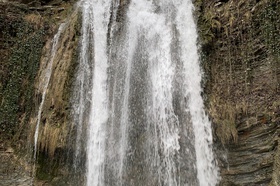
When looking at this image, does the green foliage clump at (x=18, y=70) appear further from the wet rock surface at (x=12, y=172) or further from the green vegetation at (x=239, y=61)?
the green vegetation at (x=239, y=61)

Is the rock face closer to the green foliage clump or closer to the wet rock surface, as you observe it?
the wet rock surface

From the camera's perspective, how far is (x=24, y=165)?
866cm

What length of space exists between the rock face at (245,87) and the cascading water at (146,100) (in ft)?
1.26

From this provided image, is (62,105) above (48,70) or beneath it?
beneath

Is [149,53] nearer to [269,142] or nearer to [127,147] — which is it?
[127,147]

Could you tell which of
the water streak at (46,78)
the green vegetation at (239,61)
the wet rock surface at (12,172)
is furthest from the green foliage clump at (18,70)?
the green vegetation at (239,61)

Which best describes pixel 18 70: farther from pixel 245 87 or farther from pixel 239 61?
pixel 245 87

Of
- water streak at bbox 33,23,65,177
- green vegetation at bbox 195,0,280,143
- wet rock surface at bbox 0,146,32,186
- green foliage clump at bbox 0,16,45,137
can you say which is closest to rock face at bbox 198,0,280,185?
green vegetation at bbox 195,0,280,143

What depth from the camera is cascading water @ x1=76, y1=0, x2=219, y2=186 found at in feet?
24.3

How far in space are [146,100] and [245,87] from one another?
2.41 m

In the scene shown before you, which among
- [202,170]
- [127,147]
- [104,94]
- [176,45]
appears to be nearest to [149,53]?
[176,45]

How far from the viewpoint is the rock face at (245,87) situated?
21.6 ft

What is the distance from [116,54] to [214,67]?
2792 mm

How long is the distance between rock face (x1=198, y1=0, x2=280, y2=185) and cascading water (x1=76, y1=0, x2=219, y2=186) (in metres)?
0.38
